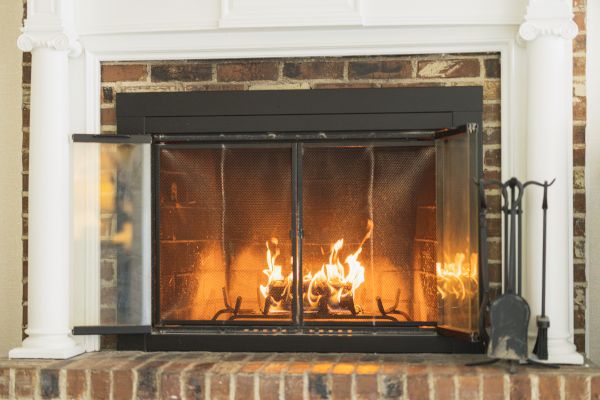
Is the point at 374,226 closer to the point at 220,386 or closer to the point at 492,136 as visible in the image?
the point at 492,136

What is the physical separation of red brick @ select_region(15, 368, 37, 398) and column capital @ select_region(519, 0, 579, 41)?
2054 mm

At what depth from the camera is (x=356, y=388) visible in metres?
2.75

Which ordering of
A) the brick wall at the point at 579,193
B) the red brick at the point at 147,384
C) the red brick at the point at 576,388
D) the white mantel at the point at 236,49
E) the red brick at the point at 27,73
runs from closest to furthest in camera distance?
the red brick at the point at 576,388 → the red brick at the point at 147,384 → the white mantel at the point at 236,49 → the brick wall at the point at 579,193 → the red brick at the point at 27,73

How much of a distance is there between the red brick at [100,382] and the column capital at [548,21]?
72.7 inches

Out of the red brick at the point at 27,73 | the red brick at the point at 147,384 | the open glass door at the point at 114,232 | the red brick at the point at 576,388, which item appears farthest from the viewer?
the red brick at the point at 27,73

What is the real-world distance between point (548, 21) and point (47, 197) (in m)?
1.88

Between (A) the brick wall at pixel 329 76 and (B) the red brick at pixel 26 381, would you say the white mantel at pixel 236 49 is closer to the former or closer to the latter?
(A) the brick wall at pixel 329 76

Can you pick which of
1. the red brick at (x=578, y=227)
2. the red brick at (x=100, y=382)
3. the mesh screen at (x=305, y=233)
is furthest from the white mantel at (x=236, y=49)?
the mesh screen at (x=305, y=233)

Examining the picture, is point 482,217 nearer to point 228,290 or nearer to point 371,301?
point 371,301

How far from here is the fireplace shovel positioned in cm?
273

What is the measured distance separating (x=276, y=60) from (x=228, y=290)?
88cm

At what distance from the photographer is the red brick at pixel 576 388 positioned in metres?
2.71

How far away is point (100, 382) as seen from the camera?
2.84 m

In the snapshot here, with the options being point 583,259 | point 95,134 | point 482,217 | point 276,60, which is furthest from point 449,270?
point 95,134
